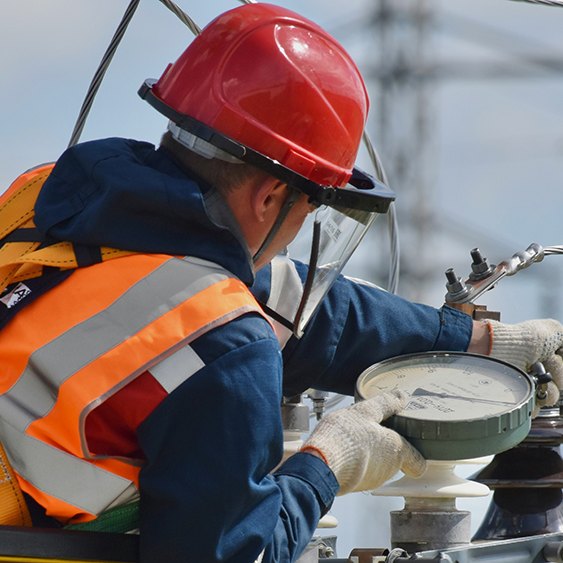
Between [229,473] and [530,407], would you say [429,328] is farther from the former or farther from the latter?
[229,473]

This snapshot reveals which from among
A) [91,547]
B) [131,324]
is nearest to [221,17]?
[131,324]

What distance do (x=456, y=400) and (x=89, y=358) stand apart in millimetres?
909

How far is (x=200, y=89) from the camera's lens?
238 cm

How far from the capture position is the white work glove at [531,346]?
10.1 ft

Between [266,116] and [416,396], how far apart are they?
0.73 meters

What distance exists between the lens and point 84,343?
2109 millimetres

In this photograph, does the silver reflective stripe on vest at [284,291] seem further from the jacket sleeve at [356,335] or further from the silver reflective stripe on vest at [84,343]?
the silver reflective stripe on vest at [84,343]

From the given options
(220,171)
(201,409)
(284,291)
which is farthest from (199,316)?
(284,291)

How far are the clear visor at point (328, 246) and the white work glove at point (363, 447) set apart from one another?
22cm

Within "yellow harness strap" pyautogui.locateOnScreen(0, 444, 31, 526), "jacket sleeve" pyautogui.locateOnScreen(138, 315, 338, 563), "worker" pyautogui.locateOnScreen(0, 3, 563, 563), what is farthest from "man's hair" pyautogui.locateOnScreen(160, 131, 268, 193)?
"yellow harness strap" pyautogui.locateOnScreen(0, 444, 31, 526)

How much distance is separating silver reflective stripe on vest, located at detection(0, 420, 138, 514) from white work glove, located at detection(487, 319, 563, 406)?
1.23 metres

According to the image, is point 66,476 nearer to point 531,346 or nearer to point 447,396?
point 447,396

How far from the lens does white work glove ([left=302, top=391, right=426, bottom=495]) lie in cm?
242

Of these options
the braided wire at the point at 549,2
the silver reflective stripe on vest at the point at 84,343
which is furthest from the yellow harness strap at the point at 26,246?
the braided wire at the point at 549,2
